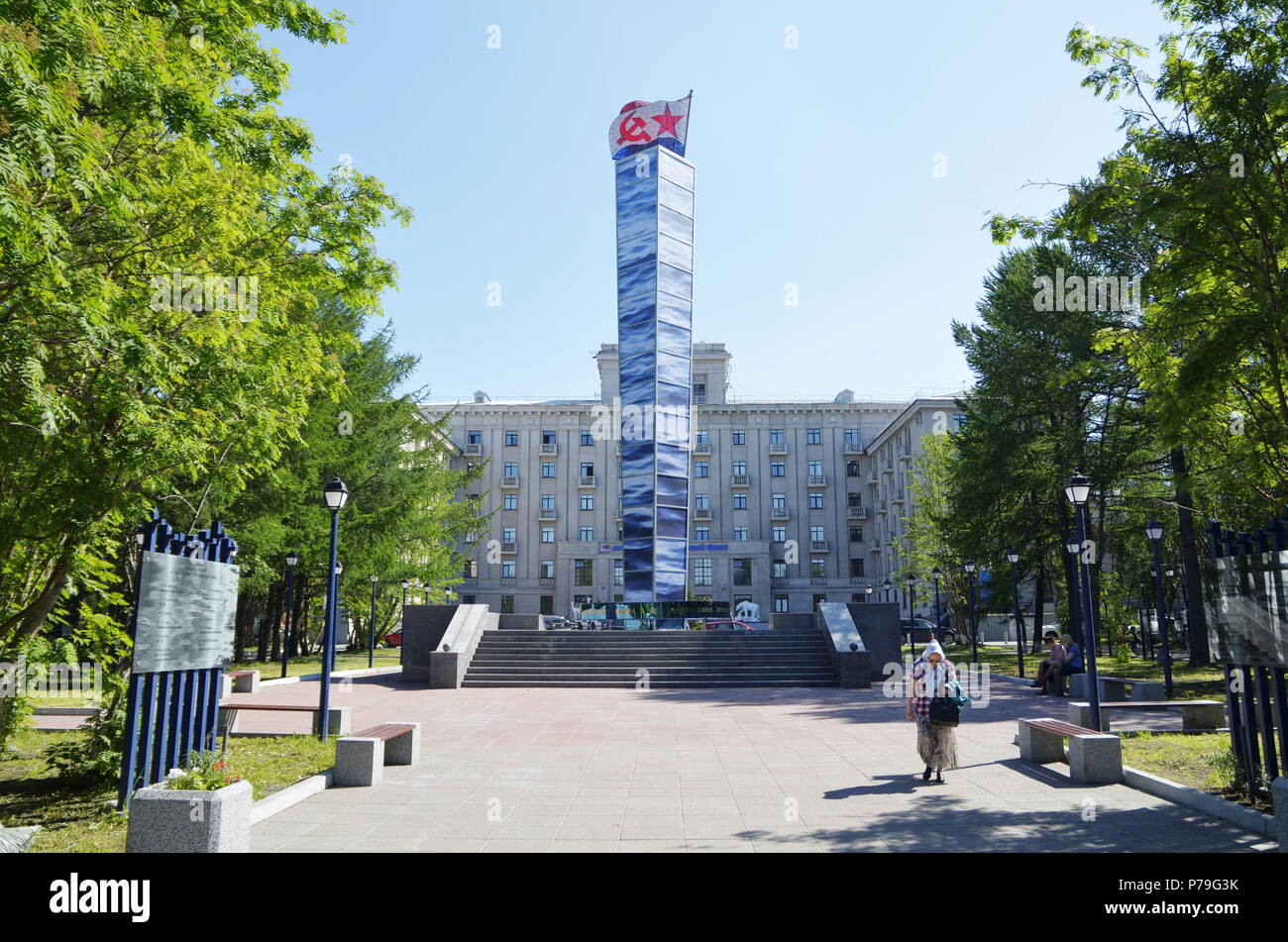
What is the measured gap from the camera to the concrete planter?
6.14 m

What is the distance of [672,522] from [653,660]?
12.5 metres

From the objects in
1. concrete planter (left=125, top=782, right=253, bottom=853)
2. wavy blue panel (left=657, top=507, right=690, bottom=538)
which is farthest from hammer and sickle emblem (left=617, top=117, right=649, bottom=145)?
concrete planter (left=125, top=782, right=253, bottom=853)

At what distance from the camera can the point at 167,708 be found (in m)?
8.89

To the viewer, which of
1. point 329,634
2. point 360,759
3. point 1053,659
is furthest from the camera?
point 1053,659

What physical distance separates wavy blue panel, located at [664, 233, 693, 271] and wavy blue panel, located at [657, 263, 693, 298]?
0.27 m

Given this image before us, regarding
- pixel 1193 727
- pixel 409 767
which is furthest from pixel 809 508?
pixel 409 767

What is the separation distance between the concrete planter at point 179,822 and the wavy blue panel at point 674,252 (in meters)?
32.7

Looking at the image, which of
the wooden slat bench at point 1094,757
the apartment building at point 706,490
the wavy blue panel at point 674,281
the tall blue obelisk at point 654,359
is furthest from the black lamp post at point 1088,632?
the apartment building at point 706,490

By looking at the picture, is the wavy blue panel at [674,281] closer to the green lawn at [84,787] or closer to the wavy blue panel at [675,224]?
the wavy blue panel at [675,224]

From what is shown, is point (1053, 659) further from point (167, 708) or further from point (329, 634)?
point (167, 708)

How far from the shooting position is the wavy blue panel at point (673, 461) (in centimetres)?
3703

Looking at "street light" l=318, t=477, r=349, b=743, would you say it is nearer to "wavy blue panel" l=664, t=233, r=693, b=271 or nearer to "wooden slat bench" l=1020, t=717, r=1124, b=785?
"wooden slat bench" l=1020, t=717, r=1124, b=785

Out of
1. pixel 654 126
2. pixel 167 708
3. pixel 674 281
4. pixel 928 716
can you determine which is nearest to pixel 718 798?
pixel 928 716

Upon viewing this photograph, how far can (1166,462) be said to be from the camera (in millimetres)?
31578
